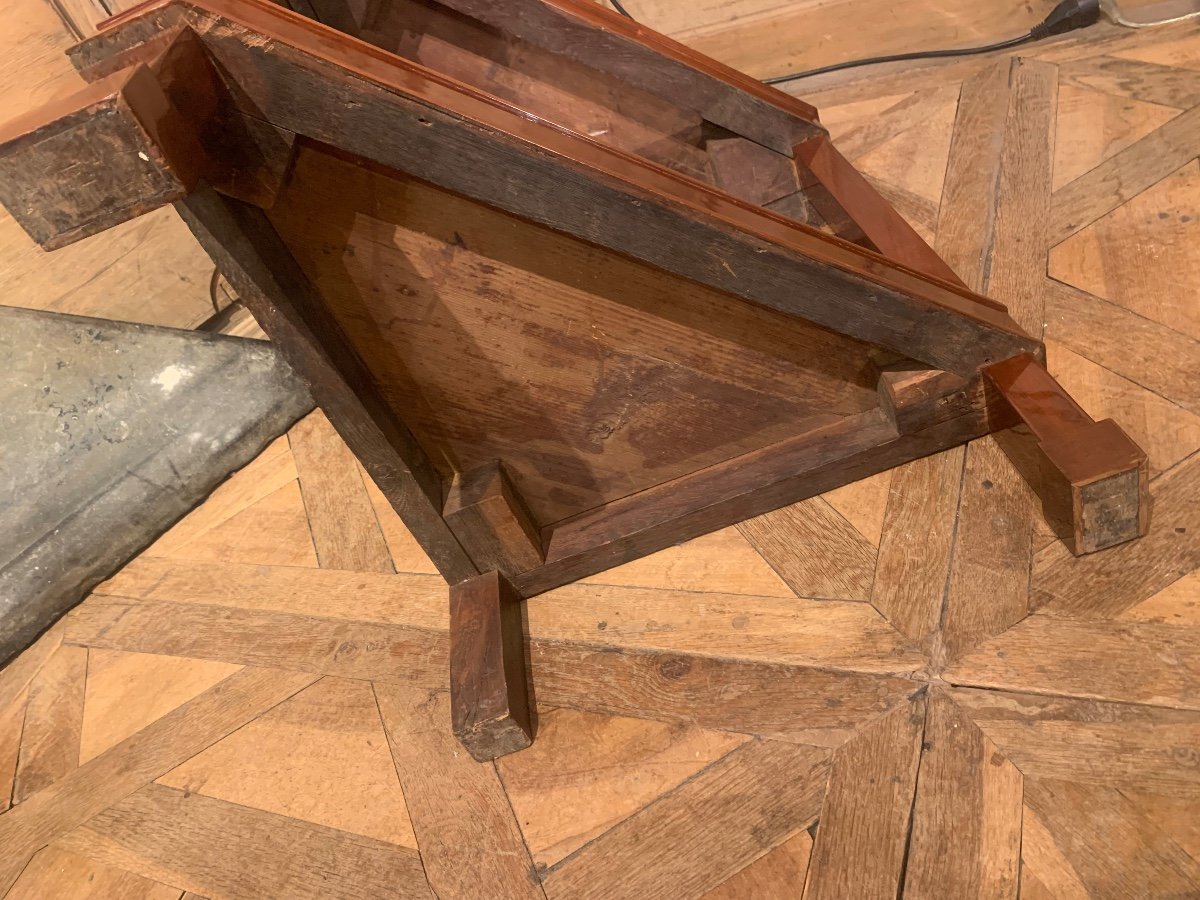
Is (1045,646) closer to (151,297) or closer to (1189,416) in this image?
(1189,416)

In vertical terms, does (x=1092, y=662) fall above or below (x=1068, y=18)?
below

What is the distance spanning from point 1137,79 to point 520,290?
3.51 ft

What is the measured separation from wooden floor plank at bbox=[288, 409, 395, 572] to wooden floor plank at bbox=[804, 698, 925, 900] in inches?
24.1

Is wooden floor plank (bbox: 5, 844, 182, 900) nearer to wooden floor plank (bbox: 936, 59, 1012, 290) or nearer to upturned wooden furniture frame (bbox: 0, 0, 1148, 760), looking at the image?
upturned wooden furniture frame (bbox: 0, 0, 1148, 760)

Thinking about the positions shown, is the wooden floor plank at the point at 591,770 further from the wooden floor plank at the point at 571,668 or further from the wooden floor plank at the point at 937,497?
the wooden floor plank at the point at 937,497

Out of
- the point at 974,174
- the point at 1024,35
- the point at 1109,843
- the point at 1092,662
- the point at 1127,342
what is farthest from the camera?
the point at 1024,35

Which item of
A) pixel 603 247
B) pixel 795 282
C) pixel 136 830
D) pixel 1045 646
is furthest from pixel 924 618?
pixel 136 830

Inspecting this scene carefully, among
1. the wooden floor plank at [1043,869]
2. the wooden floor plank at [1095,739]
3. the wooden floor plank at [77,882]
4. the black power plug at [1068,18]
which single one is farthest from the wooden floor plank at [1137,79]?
the wooden floor plank at [77,882]

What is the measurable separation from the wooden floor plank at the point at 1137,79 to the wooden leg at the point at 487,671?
1138 mm

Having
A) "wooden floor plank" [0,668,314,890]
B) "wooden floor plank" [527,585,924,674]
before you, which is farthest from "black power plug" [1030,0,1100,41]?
"wooden floor plank" [0,668,314,890]

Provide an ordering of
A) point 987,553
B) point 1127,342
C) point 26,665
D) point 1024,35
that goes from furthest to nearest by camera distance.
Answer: point 1024,35, point 26,665, point 1127,342, point 987,553

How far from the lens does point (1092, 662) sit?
825mm

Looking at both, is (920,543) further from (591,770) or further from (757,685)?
(591,770)

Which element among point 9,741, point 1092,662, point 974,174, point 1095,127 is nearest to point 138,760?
point 9,741
